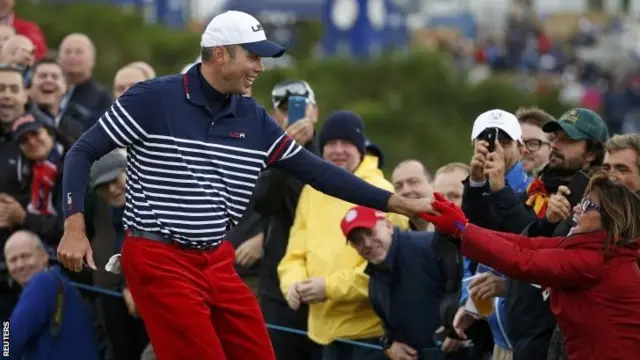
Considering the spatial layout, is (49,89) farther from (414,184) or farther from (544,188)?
(544,188)

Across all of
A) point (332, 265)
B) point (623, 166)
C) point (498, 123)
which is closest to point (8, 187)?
point (332, 265)

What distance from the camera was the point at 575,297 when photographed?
26.4 feet

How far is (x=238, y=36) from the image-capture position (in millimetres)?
8031

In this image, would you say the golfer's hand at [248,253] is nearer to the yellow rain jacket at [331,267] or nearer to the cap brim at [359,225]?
the yellow rain jacket at [331,267]

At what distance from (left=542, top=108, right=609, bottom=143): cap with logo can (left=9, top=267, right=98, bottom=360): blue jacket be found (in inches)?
137

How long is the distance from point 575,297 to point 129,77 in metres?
4.81

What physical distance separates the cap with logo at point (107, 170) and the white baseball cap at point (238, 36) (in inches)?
106

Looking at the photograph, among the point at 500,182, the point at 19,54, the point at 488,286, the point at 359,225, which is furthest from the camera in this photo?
the point at 19,54

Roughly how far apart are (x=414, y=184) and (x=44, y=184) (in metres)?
2.55

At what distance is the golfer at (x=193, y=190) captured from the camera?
7.88 metres

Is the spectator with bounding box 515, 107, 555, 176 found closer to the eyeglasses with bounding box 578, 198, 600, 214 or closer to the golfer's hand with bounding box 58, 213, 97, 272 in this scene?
the eyeglasses with bounding box 578, 198, 600, 214

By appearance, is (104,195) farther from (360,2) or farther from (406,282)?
(360,2)

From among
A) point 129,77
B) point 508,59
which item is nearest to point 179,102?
point 129,77

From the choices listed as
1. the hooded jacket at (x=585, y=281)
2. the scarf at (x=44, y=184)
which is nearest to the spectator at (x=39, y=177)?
the scarf at (x=44, y=184)
